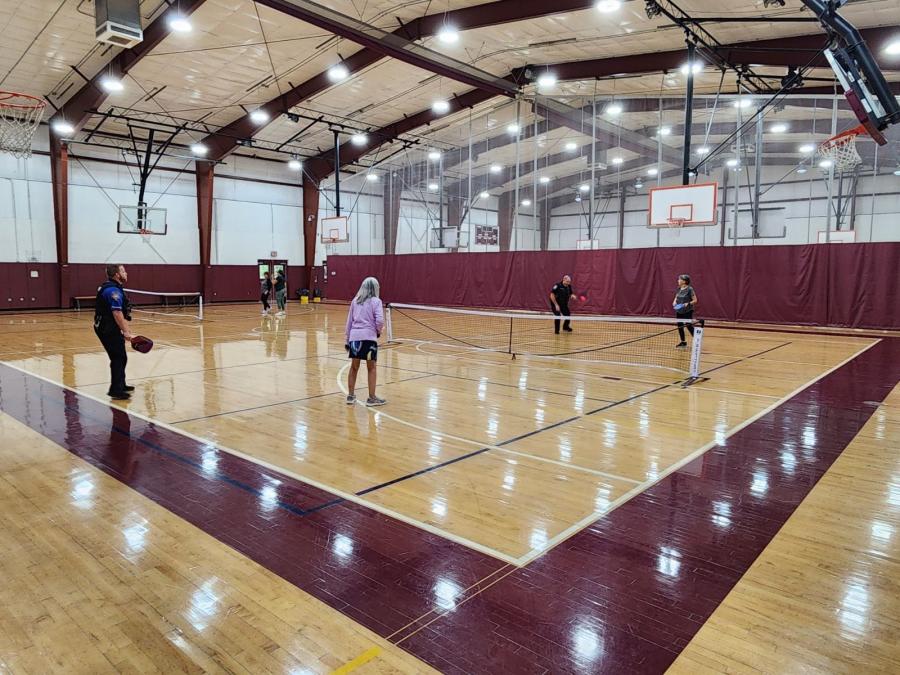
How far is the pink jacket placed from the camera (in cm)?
731

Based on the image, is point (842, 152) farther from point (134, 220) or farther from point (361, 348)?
point (134, 220)

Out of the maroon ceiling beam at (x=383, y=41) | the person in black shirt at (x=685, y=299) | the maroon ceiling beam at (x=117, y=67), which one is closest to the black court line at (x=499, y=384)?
the person in black shirt at (x=685, y=299)

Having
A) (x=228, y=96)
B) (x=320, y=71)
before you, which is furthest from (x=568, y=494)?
(x=228, y=96)

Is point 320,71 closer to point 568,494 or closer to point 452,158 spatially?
point 452,158

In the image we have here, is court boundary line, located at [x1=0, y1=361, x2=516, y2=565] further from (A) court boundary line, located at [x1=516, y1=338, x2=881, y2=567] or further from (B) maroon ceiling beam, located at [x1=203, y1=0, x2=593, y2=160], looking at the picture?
(B) maroon ceiling beam, located at [x1=203, y1=0, x2=593, y2=160]

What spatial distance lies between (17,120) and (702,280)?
68.6 ft

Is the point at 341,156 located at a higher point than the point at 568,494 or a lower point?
higher

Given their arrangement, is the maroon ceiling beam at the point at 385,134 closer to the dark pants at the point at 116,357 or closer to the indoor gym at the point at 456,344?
the indoor gym at the point at 456,344

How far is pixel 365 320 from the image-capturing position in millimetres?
7332

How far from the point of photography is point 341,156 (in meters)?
30.2

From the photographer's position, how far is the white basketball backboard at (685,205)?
16.8m

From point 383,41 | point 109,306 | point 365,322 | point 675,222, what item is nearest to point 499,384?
point 365,322

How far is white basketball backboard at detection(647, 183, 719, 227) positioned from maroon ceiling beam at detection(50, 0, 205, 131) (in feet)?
45.4

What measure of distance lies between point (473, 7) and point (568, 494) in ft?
51.9
